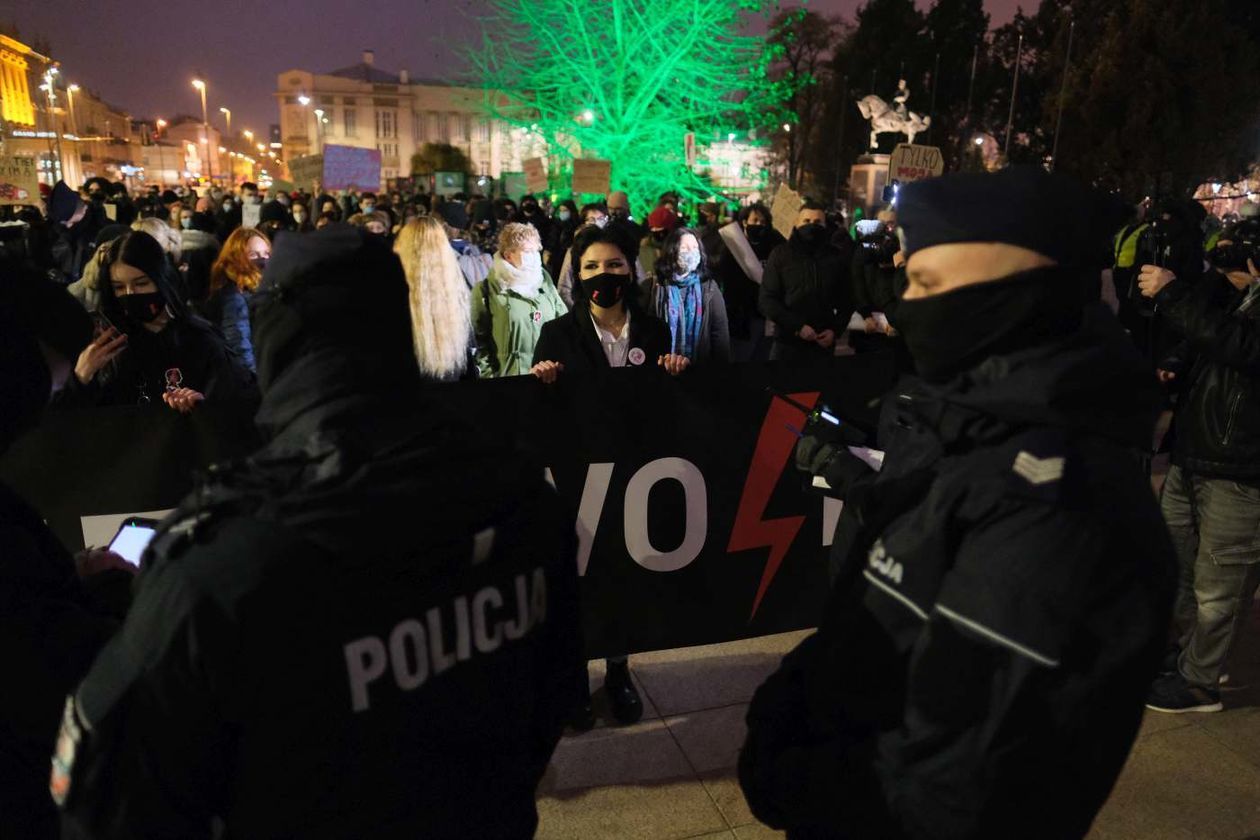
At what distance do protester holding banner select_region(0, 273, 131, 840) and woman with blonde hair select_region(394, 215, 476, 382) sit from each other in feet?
10.1

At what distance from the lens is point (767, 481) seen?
150 inches

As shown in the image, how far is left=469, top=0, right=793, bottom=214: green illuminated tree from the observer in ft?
54.9

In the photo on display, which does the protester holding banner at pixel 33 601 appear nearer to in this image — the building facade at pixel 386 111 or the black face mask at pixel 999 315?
the black face mask at pixel 999 315

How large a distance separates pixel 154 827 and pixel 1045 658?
131 centimetres

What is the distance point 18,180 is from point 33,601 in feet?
36.9

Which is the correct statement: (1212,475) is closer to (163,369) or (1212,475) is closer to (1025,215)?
(1025,215)

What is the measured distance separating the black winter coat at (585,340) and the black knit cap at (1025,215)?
8.84 ft

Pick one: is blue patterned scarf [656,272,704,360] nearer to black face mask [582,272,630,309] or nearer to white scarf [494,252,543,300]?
white scarf [494,252,543,300]

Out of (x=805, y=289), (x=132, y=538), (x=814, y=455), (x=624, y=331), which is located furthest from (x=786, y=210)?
(x=132, y=538)

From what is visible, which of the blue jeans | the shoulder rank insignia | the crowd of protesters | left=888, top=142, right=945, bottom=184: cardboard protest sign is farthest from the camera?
left=888, top=142, right=945, bottom=184: cardboard protest sign

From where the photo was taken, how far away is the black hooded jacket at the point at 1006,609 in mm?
1299

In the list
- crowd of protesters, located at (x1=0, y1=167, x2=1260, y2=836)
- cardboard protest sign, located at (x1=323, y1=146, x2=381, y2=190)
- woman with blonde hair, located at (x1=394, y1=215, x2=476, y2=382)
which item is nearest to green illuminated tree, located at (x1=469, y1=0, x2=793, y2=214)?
cardboard protest sign, located at (x1=323, y1=146, x2=381, y2=190)

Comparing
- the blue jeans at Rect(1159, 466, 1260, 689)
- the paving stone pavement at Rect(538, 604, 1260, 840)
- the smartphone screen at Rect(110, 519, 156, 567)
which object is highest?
the smartphone screen at Rect(110, 519, 156, 567)

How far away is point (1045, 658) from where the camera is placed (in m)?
1.28
